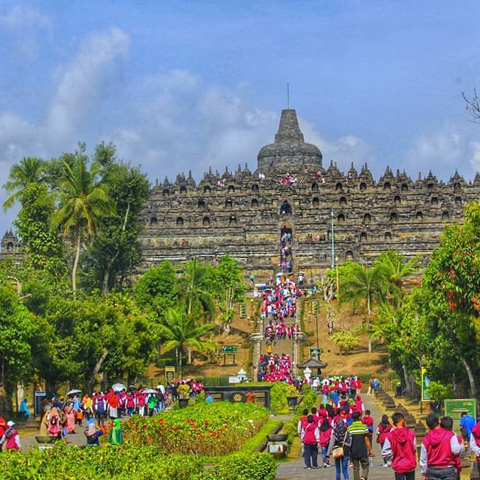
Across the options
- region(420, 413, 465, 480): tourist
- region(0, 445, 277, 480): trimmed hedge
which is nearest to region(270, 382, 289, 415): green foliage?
region(0, 445, 277, 480): trimmed hedge

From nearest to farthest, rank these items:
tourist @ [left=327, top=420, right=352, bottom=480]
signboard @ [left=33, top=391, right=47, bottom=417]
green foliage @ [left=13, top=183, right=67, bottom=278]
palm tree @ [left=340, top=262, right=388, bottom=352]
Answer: tourist @ [left=327, top=420, right=352, bottom=480], signboard @ [left=33, top=391, right=47, bottom=417], green foliage @ [left=13, top=183, right=67, bottom=278], palm tree @ [left=340, top=262, right=388, bottom=352]

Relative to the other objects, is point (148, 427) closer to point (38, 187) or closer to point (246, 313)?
point (38, 187)

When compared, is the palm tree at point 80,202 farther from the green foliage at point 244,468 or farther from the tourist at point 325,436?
the green foliage at point 244,468

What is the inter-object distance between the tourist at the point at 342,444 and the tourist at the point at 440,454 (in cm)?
523

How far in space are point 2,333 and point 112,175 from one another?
30.8 metres

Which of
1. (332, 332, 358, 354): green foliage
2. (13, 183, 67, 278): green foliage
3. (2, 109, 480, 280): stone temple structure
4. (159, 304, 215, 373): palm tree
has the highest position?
(2, 109, 480, 280): stone temple structure

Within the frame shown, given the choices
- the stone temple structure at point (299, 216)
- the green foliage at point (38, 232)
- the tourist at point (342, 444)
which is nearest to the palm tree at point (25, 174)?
the green foliage at point (38, 232)

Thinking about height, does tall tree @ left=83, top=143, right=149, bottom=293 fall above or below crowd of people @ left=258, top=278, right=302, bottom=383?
above

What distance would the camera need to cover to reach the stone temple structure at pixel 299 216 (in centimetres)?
9844

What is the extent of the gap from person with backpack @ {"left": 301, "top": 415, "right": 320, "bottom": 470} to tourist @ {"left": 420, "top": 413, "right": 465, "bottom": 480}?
912 centimetres

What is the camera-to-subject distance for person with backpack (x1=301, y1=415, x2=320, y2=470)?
2455 cm

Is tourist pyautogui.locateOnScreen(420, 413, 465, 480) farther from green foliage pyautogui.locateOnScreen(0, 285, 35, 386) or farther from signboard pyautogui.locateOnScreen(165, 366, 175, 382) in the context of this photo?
signboard pyautogui.locateOnScreen(165, 366, 175, 382)

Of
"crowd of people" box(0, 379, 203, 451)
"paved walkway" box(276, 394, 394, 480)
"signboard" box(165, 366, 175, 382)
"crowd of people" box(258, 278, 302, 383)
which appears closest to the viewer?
"paved walkway" box(276, 394, 394, 480)

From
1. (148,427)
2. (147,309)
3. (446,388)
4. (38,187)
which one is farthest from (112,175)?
(148,427)
